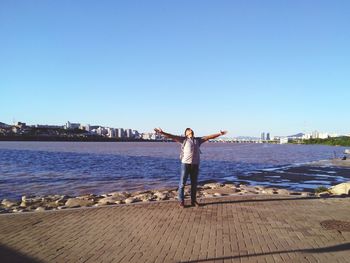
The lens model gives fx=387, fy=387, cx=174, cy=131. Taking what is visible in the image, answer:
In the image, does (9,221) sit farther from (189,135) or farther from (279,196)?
(279,196)

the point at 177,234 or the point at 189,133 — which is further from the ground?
the point at 189,133

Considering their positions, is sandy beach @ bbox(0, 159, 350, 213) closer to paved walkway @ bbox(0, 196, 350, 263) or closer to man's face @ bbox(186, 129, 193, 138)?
paved walkway @ bbox(0, 196, 350, 263)

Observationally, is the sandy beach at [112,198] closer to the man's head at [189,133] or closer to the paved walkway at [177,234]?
the paved walkway at [177,234]

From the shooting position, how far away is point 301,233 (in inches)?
303

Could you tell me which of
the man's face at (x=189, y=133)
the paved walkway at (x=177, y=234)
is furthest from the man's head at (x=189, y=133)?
the paved walkway at (x=177, y=234)

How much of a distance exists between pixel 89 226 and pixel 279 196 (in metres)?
6.80

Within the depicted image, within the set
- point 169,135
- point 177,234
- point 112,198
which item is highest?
point 169,135

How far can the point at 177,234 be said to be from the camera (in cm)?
756

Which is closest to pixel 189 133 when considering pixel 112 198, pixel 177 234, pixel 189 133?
pixel 189 133

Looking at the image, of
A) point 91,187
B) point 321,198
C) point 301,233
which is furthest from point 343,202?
point 91,187

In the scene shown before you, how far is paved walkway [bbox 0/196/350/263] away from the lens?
6.32m

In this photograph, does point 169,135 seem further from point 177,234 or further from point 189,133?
point 177,234

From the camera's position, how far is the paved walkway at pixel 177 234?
6316mm

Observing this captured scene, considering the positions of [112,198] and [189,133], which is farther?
[112,198]
